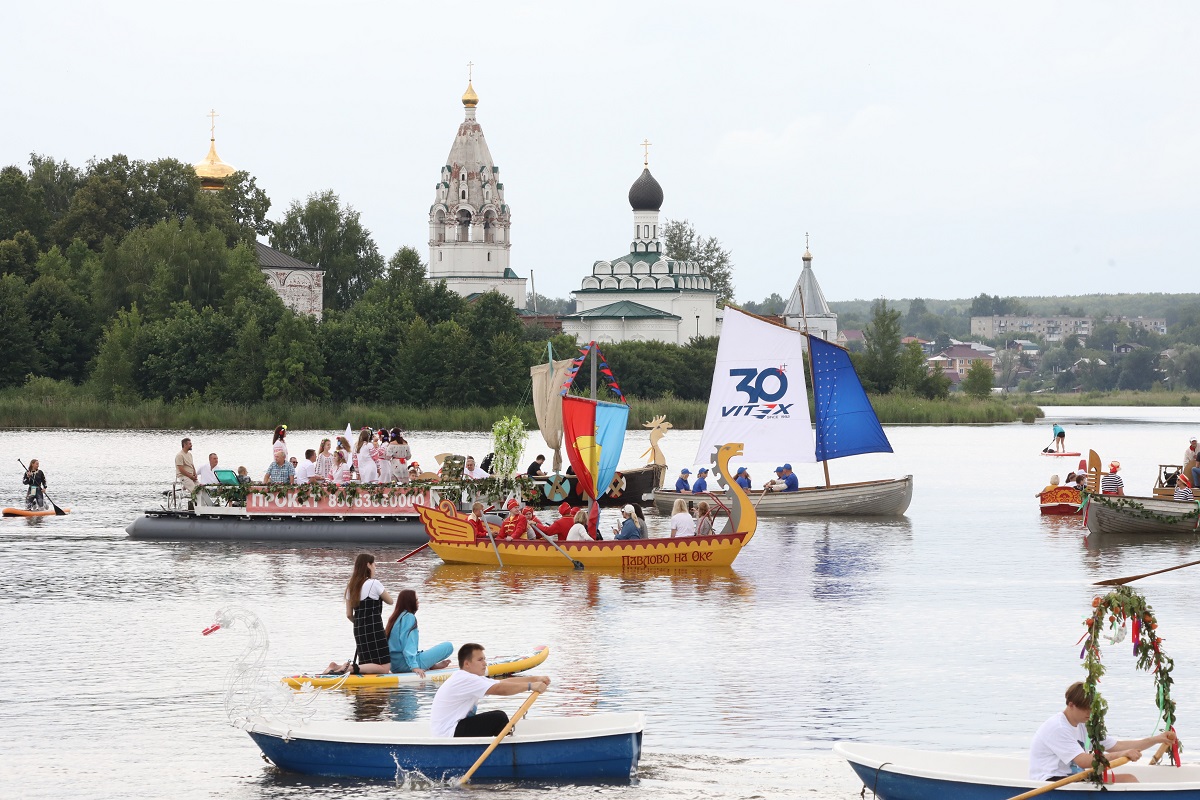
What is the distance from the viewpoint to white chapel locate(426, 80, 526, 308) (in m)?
133

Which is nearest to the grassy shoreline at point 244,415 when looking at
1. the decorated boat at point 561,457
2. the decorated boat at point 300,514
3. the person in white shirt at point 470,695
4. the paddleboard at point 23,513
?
the decorated boat at point 561,457

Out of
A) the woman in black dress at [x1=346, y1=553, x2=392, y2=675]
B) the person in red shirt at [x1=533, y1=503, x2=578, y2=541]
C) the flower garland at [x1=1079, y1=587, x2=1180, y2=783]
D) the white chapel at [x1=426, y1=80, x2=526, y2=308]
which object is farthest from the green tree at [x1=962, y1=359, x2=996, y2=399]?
the flower garland at [x1=1079, y1=587, x2=1180, y2=783]

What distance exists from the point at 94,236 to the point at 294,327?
21.7 meters

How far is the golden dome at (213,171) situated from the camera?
115m

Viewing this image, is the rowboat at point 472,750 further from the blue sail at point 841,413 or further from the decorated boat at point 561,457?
the blue sail at point 841,413

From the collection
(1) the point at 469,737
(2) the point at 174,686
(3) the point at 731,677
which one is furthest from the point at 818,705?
(2) the point at 174,686

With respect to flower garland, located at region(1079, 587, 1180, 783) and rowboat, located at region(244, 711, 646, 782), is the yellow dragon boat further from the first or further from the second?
flower garland, located at region(1079, 587, 1180, 783)

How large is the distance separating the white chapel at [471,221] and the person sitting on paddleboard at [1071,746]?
4847 inches

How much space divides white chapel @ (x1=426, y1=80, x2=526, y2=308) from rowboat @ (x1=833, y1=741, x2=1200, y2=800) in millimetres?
122522

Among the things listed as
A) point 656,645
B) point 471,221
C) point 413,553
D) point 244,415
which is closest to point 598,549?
point 413,553

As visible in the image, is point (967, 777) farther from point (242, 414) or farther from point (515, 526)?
point (242, 414)

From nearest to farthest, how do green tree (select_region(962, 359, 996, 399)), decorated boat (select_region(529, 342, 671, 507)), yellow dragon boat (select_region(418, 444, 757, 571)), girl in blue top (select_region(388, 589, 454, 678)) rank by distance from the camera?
girl in blue top (select_region(388, 589, 454, 678)) → yellow dragon boat (select_region(418, 444, 757, 571)) → decorated boat (select_region(529, 342, 671, 507)) → green tree (select_region(962, 359, 996, 399))

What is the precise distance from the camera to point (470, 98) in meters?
130

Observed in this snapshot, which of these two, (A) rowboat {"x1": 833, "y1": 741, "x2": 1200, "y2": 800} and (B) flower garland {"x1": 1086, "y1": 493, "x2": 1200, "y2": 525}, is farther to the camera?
(B) flower garland {"x1": 1086, "y1": 493, "x2": 1200, "y2": 525}
